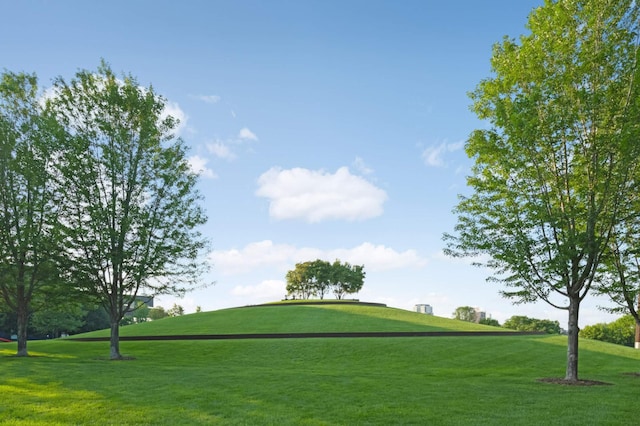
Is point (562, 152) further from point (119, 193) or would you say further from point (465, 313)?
point (465, 313)

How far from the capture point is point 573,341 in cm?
1812

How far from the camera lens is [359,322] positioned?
45.0 metres

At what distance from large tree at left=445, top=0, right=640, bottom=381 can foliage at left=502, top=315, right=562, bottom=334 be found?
3849 inches

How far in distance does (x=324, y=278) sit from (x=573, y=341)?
260 ft

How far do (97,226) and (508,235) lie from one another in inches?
848

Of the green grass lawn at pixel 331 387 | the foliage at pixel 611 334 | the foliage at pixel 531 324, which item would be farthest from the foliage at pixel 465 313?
the green grass lawn at pixel 331 387

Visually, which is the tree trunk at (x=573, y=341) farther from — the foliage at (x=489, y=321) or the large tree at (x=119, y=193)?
the foliage at (x=489, y=321)

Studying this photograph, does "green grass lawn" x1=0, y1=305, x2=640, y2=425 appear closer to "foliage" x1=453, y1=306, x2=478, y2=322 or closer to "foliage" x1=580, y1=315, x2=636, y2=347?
"foliage" x1=580, y1=315, x2=636, y2=347

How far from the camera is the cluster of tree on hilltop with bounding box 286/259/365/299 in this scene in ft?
316

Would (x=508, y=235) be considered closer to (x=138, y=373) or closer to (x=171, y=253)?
(x=138, y=373)

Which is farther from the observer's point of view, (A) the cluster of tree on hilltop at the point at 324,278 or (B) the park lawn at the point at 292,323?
(A) the cluster of tree on hilltop at the point at 324,278

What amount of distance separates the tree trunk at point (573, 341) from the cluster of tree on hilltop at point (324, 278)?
78.5m

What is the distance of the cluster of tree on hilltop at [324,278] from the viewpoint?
96.4 metres

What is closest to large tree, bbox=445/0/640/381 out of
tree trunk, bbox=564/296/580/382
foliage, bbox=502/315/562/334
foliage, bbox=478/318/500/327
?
tree trunk, bbox=564/296/580/382
